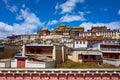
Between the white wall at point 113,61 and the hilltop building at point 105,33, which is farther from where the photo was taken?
the hilltop building at point 105,33

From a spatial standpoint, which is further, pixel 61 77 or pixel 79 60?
pixel 79 60

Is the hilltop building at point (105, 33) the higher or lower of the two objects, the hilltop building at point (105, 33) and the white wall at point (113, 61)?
the higher

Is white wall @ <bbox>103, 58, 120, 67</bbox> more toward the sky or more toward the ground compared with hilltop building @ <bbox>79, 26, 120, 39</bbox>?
more toward the ground

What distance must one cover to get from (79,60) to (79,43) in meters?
20.8

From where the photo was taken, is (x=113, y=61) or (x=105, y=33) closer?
(x=113, y=61)

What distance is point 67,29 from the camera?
117 meters

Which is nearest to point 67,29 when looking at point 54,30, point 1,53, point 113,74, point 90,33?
point 54,30

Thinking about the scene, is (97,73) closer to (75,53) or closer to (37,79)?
(37,79)

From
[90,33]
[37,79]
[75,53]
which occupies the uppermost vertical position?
[90,33]

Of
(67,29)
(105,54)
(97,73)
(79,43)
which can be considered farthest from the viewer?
(67,29)

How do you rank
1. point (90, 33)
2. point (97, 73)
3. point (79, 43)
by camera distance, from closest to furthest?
1. point (97, 73)
2. point (79, 43)
3. point (90, 33)

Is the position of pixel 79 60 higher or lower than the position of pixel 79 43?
lower

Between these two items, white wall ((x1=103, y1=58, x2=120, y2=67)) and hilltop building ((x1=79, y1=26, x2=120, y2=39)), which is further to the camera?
hilltop building ((x1=79, y1=26, x2=120, y2=39))

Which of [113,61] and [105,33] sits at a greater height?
[105,33]
